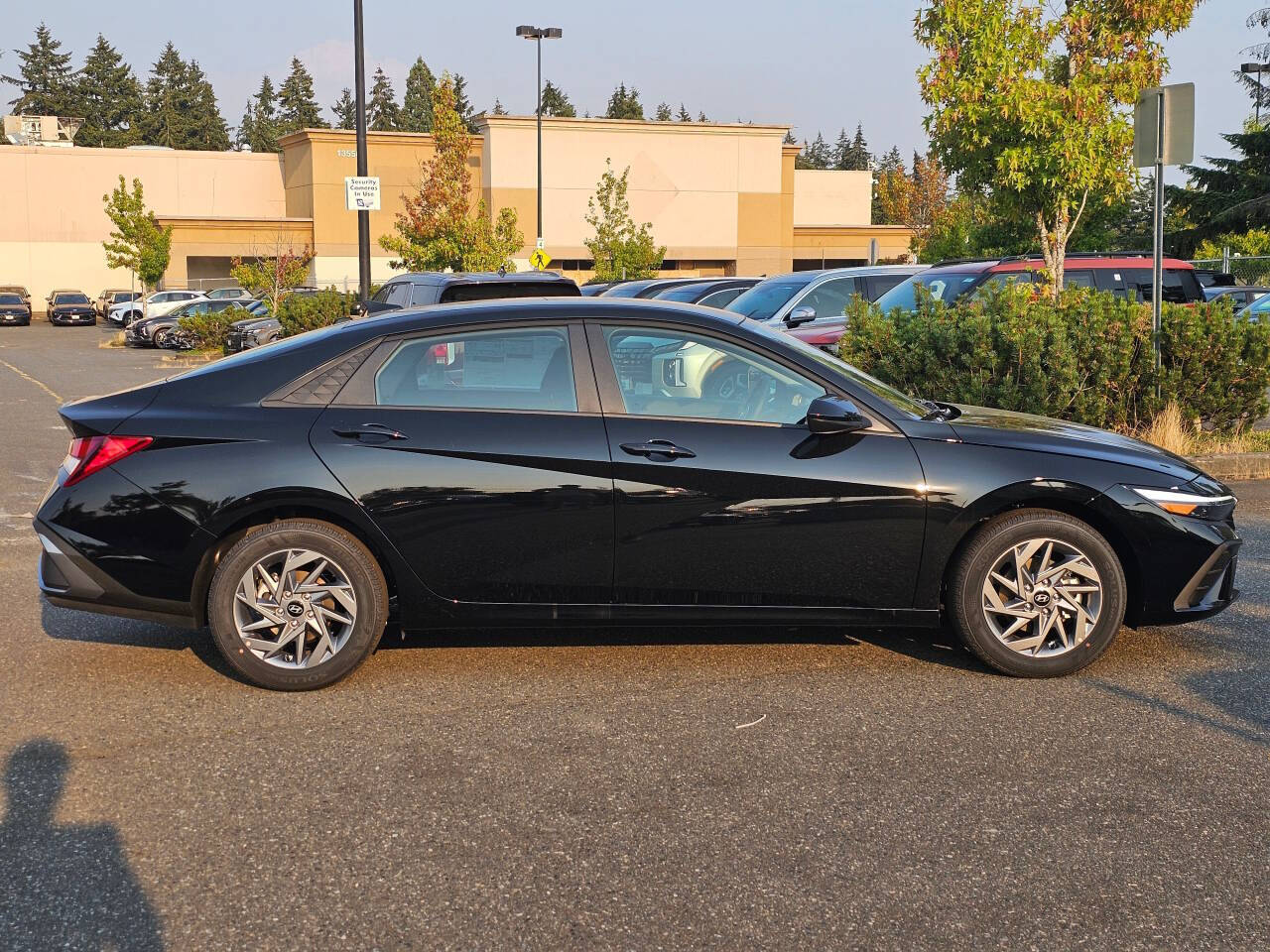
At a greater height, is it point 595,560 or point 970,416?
point 970,416

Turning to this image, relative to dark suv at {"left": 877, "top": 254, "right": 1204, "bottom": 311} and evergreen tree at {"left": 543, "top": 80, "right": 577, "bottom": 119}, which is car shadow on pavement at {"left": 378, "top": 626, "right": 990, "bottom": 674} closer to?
dark suv at {"left": 877, "top": 254, "right": 1204, "bottom": 311}

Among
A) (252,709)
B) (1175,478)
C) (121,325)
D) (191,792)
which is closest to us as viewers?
(191,792)

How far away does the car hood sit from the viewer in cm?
565

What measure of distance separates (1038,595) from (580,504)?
1932 mm

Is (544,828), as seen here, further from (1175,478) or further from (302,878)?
(1175,478)

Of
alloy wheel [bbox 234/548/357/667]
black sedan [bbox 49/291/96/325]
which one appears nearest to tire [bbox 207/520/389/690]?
alloy wheel [bbox 234/548/357/667]

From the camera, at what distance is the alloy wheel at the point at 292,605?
210 inches

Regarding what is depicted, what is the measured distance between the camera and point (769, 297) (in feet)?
56.5

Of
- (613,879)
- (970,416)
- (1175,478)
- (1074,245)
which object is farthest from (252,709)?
(1074,245)

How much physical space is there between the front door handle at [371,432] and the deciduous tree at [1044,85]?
9.14 meters

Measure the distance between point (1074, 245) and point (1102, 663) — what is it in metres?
30.1

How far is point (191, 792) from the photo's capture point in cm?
433

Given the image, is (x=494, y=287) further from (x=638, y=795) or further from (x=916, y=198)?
(x=916, y=198)

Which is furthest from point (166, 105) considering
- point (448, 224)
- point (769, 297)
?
point (769, 297)
